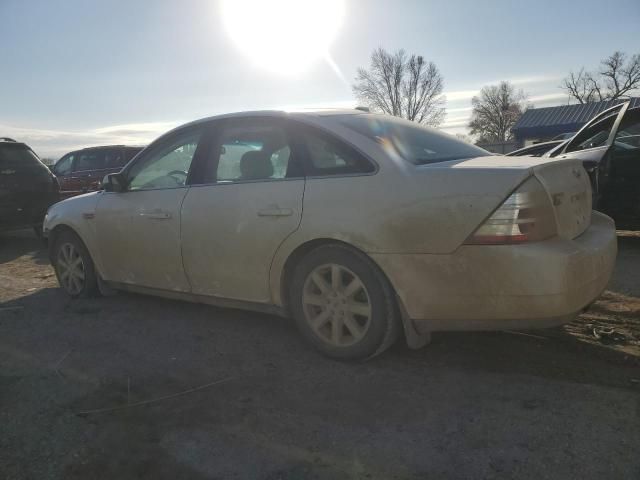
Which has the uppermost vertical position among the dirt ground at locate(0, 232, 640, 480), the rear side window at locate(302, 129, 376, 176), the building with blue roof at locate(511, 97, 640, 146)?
the building with blue roof at locate(511, 97, 640, 146)

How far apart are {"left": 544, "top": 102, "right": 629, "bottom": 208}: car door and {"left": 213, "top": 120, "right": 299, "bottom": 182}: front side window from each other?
355 cm

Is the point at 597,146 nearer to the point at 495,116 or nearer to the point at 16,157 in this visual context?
the point at 16,157

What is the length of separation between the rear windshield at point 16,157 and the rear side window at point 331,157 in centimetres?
754

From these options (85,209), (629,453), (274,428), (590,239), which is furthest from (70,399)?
(590,239)

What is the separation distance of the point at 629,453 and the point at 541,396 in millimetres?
550

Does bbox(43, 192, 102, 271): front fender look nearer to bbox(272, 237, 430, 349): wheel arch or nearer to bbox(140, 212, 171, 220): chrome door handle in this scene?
bbox(140, 212, 171, 220): chrome door handle

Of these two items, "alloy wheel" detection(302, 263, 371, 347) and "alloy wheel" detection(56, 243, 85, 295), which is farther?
"alloy wheel" detection(56, 243, 85, 295)

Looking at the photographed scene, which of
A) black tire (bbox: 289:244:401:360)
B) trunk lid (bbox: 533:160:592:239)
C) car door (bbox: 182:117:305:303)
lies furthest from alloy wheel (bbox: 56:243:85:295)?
trunk lid (bbox: 533:160:592:239)

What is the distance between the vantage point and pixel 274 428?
2527 mm

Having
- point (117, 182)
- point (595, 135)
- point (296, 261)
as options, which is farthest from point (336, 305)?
point (595, 135)

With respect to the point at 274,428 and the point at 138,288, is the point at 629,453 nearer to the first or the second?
the point at 274,428

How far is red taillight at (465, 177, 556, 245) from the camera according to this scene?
2584mm

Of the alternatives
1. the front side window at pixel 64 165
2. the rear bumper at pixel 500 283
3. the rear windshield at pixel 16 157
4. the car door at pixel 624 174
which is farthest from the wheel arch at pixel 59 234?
the front side window at pixel 64 165

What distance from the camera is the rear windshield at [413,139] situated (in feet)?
10.4
